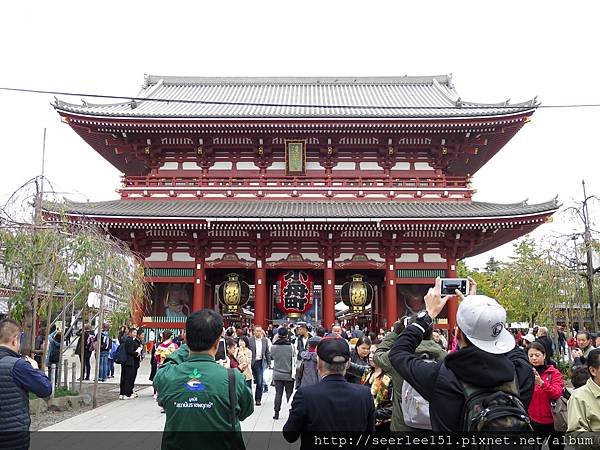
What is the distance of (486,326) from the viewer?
2820 mm

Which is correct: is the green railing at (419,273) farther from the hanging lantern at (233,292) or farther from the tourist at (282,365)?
the tourist at (282,365)

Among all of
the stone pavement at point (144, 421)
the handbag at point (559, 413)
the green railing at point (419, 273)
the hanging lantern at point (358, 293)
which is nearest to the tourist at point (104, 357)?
the stone pavement at point (144, 421)

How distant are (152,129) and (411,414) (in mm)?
18688

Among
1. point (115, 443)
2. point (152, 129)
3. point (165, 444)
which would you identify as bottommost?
point (115, 443)

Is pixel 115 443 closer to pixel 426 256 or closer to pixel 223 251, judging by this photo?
pixel 223 251

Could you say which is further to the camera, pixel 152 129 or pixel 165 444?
pixel 152 129

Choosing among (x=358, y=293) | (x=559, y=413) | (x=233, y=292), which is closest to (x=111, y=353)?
(x=233, y=292)

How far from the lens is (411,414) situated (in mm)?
4055

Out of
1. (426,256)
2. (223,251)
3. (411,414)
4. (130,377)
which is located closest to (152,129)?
(223,251)

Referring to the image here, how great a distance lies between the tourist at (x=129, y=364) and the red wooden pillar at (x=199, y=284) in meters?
6.25

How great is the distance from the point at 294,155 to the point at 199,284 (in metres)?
6.51

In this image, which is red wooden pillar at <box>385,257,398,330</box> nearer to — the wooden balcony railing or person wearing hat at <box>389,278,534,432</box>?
the wooden balcony railing

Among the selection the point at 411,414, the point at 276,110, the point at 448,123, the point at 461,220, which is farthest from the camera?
the point at 276,110

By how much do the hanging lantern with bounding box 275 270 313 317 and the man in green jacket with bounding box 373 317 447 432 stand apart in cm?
1644
